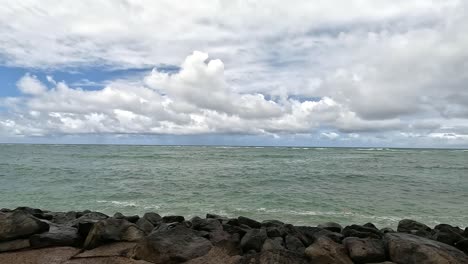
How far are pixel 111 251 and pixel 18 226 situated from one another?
1614 millimetres

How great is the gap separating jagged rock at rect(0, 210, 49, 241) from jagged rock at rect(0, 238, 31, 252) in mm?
63

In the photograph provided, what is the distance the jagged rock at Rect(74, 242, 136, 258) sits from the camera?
16.8ft

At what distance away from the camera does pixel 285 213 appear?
12.6m

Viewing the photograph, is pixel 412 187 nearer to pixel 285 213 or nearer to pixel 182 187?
pixel 285 213

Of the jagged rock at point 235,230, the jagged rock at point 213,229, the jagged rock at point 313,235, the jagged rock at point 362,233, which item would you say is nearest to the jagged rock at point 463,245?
the jagged rock at point 362,233

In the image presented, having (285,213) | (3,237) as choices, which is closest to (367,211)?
(285,213)

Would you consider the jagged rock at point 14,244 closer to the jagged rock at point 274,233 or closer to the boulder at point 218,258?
the boulder at point 218,258

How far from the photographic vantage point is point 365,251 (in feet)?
→ 16.7

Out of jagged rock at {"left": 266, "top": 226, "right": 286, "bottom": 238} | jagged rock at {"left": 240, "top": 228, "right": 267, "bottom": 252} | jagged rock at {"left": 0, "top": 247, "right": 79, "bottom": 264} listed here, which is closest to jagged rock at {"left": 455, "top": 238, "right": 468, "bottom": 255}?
jagged rock at {"left": 266, "top": 226, "right": 286, "bottom": 238}

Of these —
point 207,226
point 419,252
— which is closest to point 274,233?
point 207,226

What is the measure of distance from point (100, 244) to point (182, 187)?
542 inches

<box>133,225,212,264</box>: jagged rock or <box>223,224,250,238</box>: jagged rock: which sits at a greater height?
<box>133,225,212,264</box>: jagged rock

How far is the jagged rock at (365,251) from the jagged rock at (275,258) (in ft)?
2.94

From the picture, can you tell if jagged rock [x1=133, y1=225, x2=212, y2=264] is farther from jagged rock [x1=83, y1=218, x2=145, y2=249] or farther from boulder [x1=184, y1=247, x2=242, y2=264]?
jagged rock [x1=83, y1=218, x2=145, y2=249]
